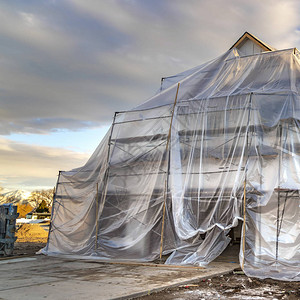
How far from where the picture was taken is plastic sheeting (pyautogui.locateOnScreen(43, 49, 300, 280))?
437 inches

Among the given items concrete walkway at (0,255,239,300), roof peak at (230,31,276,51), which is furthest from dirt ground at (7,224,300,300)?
roof peak at (230,31,276,51)

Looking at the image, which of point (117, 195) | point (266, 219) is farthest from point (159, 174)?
point (266, 219)

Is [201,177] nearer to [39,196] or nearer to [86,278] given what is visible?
[86,278]

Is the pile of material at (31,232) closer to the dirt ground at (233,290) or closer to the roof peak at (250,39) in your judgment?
the roof peak at (250,39)

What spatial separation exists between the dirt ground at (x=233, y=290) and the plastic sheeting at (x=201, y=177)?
2.81 ft

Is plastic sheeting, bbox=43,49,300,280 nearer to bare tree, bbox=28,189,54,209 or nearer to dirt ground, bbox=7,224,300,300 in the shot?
dirt ground, bbox=7,224,300,300

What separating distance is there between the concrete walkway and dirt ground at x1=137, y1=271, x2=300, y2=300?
26 cm

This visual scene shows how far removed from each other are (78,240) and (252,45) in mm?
11744

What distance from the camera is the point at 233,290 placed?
8.38 metres

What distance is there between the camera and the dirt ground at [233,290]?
7.73m

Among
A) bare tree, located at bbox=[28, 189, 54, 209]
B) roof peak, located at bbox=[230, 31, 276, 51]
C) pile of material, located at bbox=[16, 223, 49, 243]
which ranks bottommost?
pile of material, located at bbox=[16, 223, 49, 243]

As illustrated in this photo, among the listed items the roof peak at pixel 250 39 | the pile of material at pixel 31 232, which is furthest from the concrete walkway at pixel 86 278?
the pile of material at pixel 31 232

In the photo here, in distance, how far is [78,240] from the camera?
14531 mm

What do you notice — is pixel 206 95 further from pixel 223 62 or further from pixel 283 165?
pixel 283 165
